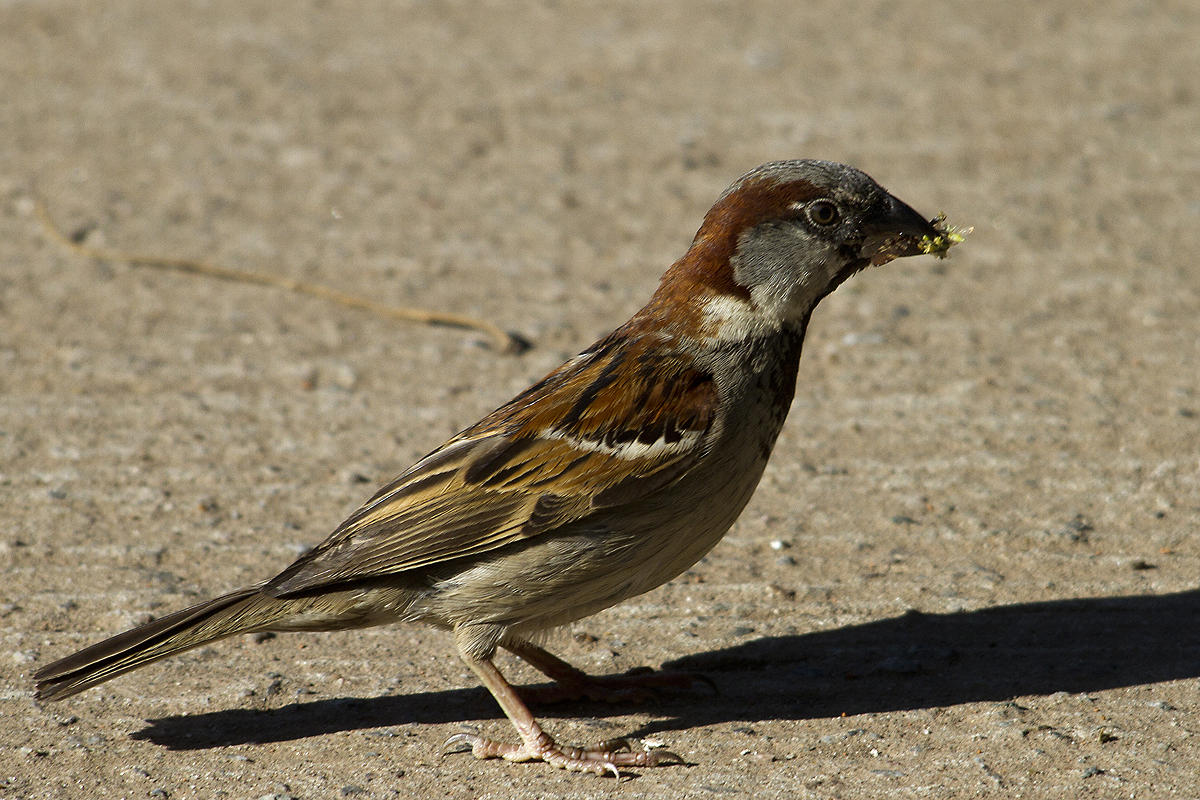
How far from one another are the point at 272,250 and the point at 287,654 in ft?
10.1

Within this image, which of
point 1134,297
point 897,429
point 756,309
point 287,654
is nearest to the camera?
point 756,309

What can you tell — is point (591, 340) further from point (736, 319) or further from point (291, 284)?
point (736, 319)

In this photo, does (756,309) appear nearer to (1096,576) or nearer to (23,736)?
(1096,576)

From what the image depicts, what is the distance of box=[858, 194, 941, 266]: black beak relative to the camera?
156 inches

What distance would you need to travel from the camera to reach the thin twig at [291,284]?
20.7 ft

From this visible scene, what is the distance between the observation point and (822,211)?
155 inches

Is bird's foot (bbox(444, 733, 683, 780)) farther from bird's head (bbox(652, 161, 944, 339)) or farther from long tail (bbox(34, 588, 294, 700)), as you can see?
bird's head (bbox(652, 161, 944, 339))

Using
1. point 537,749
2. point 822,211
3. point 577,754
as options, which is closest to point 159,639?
point 537,749

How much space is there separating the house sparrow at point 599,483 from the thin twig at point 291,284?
232cm

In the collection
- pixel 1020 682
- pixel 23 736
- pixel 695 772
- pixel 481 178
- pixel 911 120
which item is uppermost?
pixel 911 120

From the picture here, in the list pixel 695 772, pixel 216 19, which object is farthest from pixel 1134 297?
pixel 216 19

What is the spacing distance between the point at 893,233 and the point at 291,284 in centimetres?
349

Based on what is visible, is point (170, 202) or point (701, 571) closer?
point (701, 571)

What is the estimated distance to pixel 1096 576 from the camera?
183 inches
